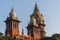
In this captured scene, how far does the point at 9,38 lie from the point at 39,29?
51.1 feet

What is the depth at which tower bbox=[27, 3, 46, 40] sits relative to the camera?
67.8 m

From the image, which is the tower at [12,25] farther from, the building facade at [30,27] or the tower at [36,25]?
the tower at [36,25]

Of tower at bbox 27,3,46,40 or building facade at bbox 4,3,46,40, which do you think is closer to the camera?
building facade at bbox 4,3,46,40

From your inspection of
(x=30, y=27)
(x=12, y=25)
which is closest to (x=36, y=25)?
(x=30, y=27)

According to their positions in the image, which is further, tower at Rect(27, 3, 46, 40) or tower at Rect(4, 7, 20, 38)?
Answer: tower at Rect(27, 3, 46, 40)

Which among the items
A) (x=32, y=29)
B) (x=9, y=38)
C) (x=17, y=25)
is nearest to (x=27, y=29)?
(x=32, y=29)

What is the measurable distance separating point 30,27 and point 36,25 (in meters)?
1.58

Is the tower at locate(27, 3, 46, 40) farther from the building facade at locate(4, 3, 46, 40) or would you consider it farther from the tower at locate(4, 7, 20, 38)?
the tower at locate(4, 7, 20, 38)

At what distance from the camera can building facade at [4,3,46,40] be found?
6231cm

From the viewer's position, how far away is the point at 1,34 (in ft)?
200

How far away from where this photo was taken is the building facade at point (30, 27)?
6231 centimetres

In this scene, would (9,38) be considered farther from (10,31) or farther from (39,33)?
(39,33)

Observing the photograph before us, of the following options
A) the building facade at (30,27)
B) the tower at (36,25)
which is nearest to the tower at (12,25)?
the building facade at (30,27)

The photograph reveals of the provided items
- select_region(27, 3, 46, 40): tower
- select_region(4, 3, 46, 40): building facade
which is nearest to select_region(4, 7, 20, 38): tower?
select_region(4, 3, 46, 40): building facade
